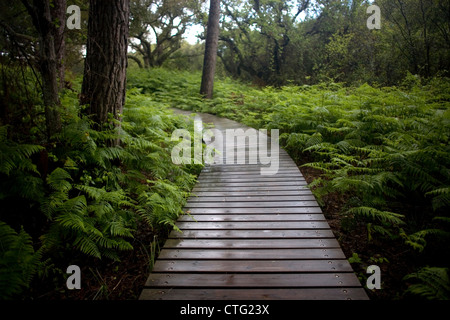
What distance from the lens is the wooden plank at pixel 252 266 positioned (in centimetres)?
257

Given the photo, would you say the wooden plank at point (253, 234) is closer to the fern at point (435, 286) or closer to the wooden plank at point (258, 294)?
the wooden plank at point (258, 294)

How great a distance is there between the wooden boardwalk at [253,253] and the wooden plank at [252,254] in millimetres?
10

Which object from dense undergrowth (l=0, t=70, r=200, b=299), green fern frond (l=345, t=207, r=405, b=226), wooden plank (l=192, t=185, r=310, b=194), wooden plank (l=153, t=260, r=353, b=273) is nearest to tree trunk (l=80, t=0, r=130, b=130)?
dense undergrowth (l=0, t=70, r=200, b=299)

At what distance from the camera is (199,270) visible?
103 inches

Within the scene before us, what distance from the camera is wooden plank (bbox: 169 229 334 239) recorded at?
315 cm

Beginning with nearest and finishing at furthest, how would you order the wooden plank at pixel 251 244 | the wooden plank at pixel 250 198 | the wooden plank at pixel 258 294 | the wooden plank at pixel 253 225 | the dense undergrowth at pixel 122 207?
1. the wooden plank at pixel 258 294
2. the dense undergrowth at pixel 122 207
3. the wooden plank at pixel 251 244
4. the wooden plank at pixel 253 225
5. the wooden plank at pixel 250 198

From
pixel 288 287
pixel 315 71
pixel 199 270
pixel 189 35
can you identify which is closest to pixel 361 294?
pixel 288 287

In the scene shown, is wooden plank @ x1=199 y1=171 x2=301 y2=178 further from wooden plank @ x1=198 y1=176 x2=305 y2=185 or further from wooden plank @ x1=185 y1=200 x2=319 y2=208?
wooden plank @ x1=185 y1=200 x2=319 y2=208

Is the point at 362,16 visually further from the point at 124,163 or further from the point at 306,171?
the point at 124,163

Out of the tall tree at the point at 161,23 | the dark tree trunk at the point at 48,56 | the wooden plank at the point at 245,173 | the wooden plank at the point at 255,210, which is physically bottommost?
the wooden plank at the point at 255,210

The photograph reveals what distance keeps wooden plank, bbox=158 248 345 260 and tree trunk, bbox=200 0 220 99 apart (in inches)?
444

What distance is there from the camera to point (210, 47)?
1312 cm

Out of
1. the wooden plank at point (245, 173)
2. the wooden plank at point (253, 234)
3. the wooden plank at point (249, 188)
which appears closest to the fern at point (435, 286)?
the wooden plank at point (253, 234)

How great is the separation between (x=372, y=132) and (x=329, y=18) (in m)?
14.1
